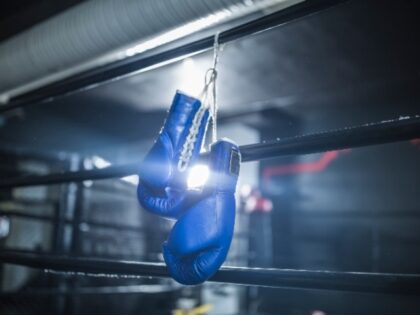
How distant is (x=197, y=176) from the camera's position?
2.50ft

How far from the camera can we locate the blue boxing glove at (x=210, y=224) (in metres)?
0.62

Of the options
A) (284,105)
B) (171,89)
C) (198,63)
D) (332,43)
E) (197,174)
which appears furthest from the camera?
(284,105)

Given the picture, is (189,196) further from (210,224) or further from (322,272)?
(322,272)

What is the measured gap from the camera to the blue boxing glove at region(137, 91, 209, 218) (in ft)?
2.24

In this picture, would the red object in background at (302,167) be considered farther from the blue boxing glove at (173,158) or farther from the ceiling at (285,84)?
the blue boxing glove at (173,158)

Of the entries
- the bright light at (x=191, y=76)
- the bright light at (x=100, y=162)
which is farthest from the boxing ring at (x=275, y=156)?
the bright light at (x=191, y=76)

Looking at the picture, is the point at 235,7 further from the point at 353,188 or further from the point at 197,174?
the point at 353,188

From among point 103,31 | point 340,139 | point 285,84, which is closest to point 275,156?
point 340,139

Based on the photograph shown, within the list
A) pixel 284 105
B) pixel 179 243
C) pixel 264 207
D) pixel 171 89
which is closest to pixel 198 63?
pixel 171 89

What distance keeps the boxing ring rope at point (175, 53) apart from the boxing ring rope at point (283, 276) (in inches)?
19.6

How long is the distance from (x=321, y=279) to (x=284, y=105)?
14.5ft

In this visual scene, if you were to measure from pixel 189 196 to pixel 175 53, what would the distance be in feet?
1.40

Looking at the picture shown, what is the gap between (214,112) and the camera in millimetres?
770

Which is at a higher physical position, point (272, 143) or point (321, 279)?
point (272, 143)
